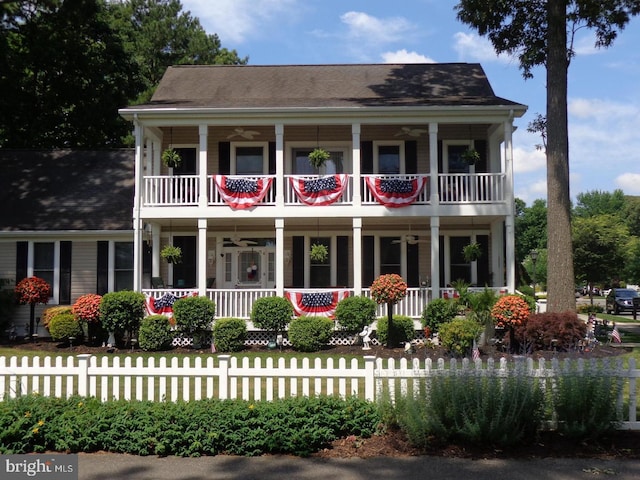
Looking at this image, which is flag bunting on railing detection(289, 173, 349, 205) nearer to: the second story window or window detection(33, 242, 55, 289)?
the second story window

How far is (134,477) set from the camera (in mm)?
5898

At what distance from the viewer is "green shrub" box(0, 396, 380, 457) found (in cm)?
650

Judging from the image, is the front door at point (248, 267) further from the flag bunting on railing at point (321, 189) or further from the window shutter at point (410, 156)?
the window shutter at point (410, 156)

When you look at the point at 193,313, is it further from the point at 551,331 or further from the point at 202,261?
the point at 551,331

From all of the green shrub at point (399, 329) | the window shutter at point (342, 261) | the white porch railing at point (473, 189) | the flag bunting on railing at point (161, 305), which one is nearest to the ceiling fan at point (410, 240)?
the window shutter at point (342, 261)

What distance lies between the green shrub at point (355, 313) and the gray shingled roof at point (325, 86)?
532cm

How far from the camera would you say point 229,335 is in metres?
15.4

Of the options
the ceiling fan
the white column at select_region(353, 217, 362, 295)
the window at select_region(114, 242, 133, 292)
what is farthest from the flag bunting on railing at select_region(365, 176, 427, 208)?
the window at select_region(114, 242, 133, 292)

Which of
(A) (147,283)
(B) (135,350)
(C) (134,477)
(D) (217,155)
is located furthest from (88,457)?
(D) (217,155)

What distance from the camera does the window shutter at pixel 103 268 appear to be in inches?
728

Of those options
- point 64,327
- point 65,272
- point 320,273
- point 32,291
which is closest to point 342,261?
point 320,273

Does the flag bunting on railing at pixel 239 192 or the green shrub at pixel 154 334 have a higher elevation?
A: the flag bunting on railing at pixel 239 192

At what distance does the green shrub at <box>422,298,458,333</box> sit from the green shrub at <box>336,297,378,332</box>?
4.71 ft

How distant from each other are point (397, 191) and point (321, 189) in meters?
2.10
